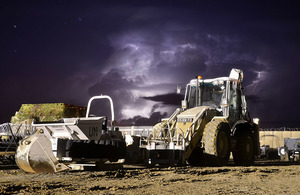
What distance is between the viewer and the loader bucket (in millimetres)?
8477

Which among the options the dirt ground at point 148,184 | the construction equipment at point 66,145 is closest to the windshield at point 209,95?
the dirt ground at point 148,184

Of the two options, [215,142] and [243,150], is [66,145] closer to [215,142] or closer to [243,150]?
[215,142]

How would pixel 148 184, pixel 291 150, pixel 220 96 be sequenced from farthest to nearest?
1. pixel 291 150
2. pixel 220 96
3. pixel 148 184

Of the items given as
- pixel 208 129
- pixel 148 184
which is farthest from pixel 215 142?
pixel 148 184

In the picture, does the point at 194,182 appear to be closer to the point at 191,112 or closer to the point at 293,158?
the point at 191,112

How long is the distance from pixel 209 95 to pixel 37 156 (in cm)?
698

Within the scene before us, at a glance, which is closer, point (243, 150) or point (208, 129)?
point (208, 129)

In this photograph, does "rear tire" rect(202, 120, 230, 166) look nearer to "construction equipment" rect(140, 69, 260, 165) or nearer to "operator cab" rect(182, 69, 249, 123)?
"construction equipment" rect(140, 69, 260, 165)

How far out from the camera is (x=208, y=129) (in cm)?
1122

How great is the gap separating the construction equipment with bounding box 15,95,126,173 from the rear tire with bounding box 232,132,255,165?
5.46 meters

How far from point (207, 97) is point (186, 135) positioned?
2.46 m

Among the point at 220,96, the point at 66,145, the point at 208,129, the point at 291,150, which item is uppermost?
the point at 220,96

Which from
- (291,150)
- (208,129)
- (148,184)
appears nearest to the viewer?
(148,184)

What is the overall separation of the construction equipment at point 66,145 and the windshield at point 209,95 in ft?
15.7
